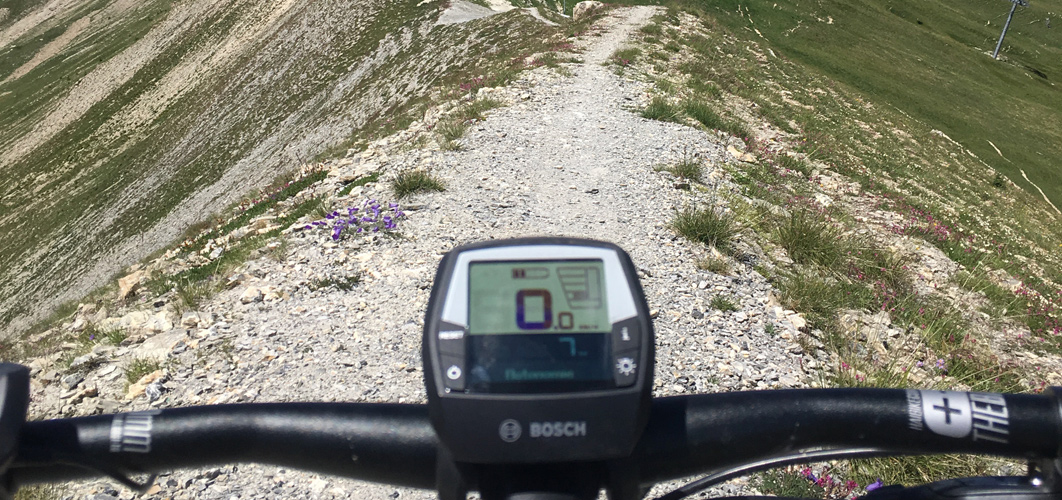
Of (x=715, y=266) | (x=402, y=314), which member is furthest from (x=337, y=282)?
(x=715, y=266)

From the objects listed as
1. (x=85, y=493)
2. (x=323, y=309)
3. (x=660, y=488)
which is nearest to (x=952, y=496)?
(x=660, y=488)

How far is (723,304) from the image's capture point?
6.25 m

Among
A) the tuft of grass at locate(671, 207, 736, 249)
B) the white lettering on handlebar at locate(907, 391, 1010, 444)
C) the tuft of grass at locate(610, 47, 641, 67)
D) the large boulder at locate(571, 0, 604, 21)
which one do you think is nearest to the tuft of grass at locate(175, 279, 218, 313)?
the tuft of grass at locate(671, 207, 736, 249)

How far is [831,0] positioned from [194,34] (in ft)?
202

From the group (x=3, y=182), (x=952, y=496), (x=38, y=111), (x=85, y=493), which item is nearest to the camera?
(x=952, y=496)

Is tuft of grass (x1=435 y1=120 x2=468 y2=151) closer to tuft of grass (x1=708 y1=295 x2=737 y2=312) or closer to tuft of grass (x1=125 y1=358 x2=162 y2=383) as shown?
tuft of grass (x1=708 y1=295 x2=737 y2=312)

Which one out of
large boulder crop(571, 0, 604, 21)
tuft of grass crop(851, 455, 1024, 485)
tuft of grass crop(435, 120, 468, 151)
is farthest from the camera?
large boulder crop(571, 0, 604, 21)

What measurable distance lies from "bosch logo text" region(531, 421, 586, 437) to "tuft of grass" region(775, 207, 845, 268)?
286 inches

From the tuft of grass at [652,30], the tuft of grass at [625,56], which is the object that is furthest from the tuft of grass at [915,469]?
the tuft of grass at [652,30]

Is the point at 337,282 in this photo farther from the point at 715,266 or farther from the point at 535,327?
the point at 535,327

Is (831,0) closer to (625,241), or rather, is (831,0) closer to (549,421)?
(625,241)

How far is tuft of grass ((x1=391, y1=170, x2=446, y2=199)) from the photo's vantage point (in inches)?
356

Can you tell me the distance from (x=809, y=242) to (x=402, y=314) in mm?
5130

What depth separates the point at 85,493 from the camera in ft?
13.1
